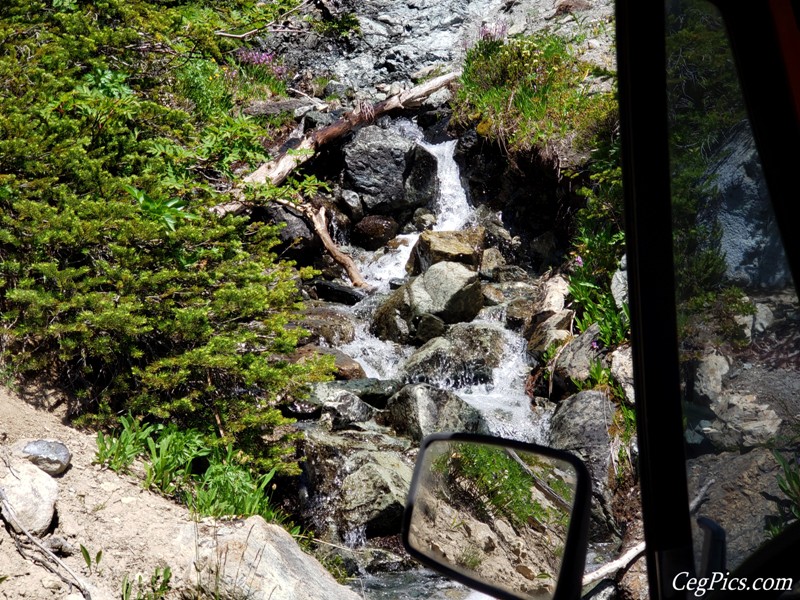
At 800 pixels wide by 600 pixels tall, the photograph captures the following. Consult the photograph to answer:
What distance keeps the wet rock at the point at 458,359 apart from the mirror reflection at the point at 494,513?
6517 mm

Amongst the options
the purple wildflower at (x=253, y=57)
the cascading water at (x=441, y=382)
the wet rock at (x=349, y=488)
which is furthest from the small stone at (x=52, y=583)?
the purple wildflower at (x=253, y=57)

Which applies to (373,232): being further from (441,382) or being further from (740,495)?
(740,495)

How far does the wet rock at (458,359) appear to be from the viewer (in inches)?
317

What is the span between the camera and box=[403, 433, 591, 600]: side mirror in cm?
108

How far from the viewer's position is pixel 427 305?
901 centimetres

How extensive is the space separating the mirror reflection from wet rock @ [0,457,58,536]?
106 inches

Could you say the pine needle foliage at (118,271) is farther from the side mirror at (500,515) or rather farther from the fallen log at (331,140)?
the side mirror at (500,515)

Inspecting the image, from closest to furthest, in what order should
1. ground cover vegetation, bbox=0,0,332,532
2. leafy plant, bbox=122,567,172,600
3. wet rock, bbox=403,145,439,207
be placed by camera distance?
leafy plant, bbox=122,567,172,600 < ground cover vegetation, bbox=0,0,332,532 < wet rock, bbox=403,145,439,207

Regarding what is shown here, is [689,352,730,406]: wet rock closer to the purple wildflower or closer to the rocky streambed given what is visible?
the rocky streambed

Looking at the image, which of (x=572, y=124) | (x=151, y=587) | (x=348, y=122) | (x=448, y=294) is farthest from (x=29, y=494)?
(x=348, y=122)

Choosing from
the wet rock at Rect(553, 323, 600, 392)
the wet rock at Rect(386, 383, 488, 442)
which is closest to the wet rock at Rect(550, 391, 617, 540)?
the wet rock at Rect(553, 323, 600, 392)

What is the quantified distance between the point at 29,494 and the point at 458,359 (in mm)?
5447

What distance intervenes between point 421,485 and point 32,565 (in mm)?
2675

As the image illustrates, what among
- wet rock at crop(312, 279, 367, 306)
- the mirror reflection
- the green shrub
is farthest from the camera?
the green shrub
